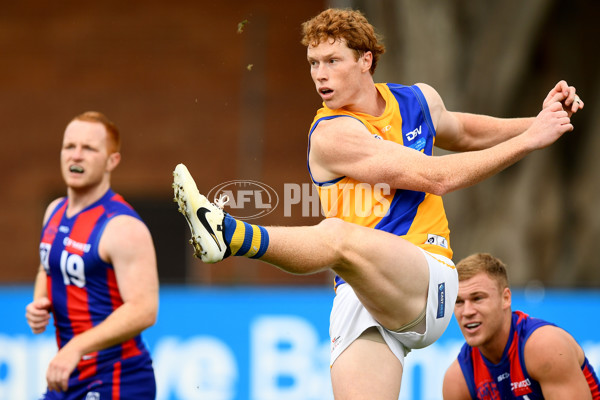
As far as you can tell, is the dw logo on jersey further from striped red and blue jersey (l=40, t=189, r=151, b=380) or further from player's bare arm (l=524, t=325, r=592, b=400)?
striped red and blue jersey (l=40, t=189, r=151, b=380)

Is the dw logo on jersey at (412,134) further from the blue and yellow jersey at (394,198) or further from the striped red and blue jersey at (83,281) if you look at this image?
the striped red and blue jersey at (83,281)

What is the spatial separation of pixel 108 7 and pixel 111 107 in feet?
5.57

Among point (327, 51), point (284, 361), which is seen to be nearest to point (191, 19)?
point (284, 361)

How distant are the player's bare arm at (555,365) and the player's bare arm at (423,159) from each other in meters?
1.04

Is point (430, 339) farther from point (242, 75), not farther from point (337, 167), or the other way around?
point (242, 75)

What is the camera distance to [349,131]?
182 inches

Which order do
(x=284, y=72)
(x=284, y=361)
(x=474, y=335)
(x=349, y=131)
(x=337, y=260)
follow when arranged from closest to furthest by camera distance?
(x=337, y=260) < (x=349, y=131) < (x=474, y=335) < (x=284, y=361) < (x=284, y=72)

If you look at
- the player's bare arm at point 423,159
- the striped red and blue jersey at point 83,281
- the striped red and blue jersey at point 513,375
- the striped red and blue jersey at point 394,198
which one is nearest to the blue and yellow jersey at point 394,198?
the striped red and blue jersey at point 394,198

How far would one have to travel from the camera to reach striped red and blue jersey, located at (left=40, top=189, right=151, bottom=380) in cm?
541

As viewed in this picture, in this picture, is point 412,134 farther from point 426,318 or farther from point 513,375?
point 513,375

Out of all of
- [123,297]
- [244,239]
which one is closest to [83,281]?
[123,297]

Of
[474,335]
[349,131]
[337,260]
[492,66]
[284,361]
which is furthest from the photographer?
[492,66]

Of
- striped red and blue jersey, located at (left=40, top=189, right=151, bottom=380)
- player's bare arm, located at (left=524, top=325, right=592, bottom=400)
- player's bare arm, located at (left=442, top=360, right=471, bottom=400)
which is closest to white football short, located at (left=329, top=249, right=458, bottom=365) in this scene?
player's bare arm, located at (left=524, top=325, right=592, bottom=400)

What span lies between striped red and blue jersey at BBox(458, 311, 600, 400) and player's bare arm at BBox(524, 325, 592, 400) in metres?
0.07
